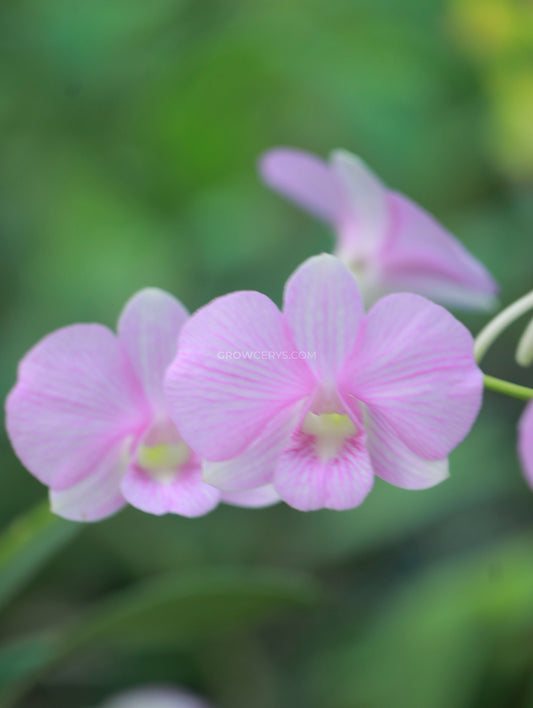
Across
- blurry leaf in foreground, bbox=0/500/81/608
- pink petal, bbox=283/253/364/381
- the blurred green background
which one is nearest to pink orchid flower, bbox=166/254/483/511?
pink petal, bbox=283/253/364/381

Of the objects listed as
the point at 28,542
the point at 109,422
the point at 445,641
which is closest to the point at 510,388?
the point at 109,422

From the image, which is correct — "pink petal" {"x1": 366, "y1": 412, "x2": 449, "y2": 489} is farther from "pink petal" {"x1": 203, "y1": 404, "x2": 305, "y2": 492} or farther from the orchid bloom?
the orchid bloom

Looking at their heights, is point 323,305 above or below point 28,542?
above

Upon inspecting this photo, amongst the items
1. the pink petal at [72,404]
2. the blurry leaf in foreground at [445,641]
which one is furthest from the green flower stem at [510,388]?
the blurry leaf in foreground at [445,641]

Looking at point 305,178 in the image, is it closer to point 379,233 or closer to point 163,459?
point 379,233

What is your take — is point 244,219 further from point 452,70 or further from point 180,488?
point 180,488

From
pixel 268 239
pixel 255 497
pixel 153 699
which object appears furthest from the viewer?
pixel 268 239

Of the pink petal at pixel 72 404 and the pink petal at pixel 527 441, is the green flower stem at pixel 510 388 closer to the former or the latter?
the pink petal at pixel 527 441
